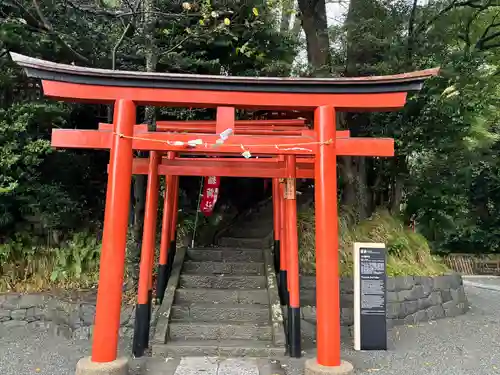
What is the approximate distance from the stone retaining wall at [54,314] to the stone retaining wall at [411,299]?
11.0 feet

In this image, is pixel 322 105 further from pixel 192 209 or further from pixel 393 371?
pixel 192 209

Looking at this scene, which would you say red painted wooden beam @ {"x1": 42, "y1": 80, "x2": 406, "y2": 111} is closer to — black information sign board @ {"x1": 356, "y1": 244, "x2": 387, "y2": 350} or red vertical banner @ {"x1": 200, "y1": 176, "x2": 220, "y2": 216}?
black information sign board @ {"x1": 356, "y1": 244, "x2": 387, "y2": 350}

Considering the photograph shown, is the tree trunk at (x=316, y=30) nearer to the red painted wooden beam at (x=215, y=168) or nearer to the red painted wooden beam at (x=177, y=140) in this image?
the red painted wooden beam at (x=215, y=168)

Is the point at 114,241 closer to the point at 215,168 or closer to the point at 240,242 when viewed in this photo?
the point at 215,168

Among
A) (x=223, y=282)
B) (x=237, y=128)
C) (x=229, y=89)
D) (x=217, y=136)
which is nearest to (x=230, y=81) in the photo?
(x=229, y=89)

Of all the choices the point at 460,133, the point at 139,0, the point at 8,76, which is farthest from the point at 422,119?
the point at 8,76

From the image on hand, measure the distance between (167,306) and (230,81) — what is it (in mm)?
3979

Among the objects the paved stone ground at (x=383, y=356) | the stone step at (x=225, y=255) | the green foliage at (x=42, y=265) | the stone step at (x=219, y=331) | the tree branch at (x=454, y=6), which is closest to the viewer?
the paved stone ground at (x=383, y=356)

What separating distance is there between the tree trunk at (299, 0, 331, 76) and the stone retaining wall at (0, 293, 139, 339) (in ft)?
23.6

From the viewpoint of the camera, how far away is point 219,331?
7070 millimetres

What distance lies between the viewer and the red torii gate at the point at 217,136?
5.32m

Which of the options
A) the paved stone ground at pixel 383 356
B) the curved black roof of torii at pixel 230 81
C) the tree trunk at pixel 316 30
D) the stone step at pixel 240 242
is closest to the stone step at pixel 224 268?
the stone step at pixel 240 242

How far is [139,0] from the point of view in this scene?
8.34m

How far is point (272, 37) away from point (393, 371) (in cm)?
756
